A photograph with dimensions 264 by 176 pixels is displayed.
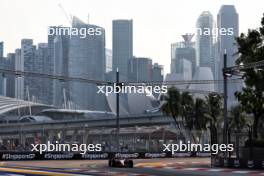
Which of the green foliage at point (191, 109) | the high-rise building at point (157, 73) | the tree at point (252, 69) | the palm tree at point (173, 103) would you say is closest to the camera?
the tree at point (252, 69)

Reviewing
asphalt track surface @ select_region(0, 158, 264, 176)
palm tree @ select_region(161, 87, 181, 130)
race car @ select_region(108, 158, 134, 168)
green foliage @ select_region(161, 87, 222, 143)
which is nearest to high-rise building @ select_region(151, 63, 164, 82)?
green foliage @ select_region(161, 87, 222, 143)

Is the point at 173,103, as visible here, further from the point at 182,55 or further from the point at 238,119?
the point at 182,55

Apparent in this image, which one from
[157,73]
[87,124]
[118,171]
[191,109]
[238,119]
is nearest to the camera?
[118,171]

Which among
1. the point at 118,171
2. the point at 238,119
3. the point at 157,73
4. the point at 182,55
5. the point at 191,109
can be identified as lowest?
the point at 118,171

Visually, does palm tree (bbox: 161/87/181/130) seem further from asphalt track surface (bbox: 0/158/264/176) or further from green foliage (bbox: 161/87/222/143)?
asphalt track surface (bbox: 0/158/264/176)

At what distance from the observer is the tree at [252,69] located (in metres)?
41.9

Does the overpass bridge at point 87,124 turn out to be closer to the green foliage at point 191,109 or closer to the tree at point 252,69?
the green foliage at point 191,109

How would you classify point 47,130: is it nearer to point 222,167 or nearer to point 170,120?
point 170,120

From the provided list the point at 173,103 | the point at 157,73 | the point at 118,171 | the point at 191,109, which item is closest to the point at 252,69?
the point at 118,171

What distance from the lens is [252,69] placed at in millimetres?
42000

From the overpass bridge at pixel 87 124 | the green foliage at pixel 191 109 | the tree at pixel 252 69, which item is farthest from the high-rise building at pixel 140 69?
the tree at pixel 252 69

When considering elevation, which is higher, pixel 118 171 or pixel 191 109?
pixel 191 109

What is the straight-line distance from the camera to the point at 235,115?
97.6m

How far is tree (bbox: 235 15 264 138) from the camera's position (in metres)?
41.9
